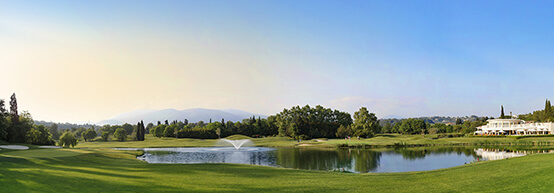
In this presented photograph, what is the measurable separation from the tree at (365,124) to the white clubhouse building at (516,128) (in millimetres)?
36045

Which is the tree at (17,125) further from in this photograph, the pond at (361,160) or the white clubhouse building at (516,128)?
the white clubhouse building at (516,128)

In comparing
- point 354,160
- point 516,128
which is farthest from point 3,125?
point 516,128

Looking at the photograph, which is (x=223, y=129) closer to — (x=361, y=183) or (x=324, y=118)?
(x=324, y=118)

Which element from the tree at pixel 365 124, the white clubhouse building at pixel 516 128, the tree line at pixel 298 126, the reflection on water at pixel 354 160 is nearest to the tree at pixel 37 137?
the reflection on water at pixel 354 160

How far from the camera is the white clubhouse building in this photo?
80.9m

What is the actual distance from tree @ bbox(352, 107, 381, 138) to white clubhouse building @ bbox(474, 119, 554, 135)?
36.0 meters

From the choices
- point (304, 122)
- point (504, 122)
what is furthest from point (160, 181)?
point (504, 122)

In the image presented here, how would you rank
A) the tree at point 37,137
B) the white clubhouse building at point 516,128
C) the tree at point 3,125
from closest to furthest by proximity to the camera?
1. the tree at point 3,125
2. the tree at point 37,137
3. the white clubhouse building at point 516,128

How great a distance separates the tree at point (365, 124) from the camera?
88.1 metres

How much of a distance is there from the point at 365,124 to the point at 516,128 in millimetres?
43576

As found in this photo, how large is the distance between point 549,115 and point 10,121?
138281 mm

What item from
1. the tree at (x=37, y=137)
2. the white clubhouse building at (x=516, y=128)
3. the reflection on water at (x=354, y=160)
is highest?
the tree at (x=37, y=137)

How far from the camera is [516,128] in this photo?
89.0m

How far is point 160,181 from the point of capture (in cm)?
1573
